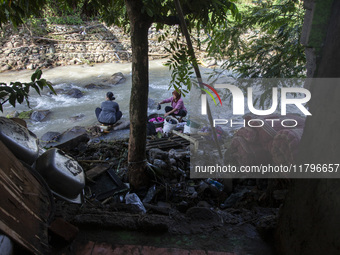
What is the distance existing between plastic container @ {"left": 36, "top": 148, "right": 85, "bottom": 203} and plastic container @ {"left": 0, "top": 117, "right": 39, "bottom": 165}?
118 mm

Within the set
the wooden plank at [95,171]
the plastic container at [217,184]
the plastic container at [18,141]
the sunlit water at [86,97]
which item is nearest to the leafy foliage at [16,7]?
the plastic container at [18,141]

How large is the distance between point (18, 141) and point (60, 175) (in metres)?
0.49

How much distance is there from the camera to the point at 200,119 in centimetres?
762

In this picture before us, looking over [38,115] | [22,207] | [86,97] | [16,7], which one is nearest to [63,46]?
[86,97]

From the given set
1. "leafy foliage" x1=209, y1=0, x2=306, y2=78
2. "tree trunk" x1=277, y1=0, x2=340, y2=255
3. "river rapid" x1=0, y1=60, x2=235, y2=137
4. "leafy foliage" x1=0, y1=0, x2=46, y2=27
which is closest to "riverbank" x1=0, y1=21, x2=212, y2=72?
"river rapid" x1=0, y1=60, x2=235, y2=137

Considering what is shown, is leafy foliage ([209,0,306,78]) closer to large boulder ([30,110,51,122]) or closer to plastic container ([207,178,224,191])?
plastic container ([207,178,224,191])

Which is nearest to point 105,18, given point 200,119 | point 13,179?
point 13,179

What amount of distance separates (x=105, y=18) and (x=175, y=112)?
348 cm

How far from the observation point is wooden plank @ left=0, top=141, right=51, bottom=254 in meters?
1.51

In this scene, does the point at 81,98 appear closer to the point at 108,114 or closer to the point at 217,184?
the point at 108,114

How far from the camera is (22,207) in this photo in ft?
5.53

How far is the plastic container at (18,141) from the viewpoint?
2305 mm

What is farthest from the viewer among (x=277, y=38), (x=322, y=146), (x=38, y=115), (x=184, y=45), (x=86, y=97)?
(x=86, y=97)

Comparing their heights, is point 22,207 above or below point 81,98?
above
